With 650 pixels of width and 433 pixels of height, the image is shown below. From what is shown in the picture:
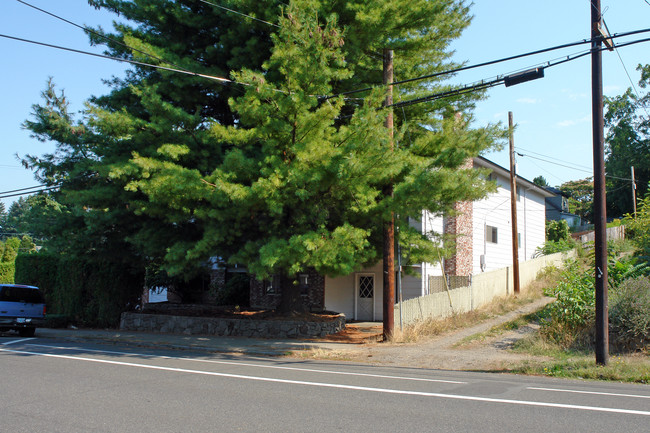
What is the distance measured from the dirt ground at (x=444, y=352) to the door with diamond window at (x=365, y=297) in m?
6.13

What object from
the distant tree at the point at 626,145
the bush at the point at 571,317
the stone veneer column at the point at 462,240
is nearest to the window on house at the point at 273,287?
the stone veneer column at the point at 462,240

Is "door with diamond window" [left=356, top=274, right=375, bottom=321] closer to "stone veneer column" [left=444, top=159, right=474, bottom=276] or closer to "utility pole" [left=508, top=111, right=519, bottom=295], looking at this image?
"stone veneer column" [left=444, top=159, right=474, bottom=276]

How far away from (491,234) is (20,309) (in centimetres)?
2063

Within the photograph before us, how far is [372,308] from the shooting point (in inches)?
885

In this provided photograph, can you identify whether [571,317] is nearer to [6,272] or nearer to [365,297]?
[365,297]

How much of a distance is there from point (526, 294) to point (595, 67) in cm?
1313

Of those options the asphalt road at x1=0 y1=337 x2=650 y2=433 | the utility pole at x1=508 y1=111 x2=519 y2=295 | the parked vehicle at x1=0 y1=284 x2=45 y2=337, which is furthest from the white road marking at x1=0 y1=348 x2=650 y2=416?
the utility pole at x1=508 y1=111 x2=519 y2=295

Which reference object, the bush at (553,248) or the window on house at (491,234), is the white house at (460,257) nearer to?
the window on house at (491,234)

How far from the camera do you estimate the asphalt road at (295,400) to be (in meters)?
6.21

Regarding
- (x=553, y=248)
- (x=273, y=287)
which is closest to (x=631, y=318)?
(x=273, y=287)

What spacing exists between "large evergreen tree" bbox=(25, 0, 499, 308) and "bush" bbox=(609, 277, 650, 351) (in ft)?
13.9

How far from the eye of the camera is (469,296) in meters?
19.4

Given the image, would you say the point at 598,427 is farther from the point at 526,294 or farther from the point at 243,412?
the point at 526,294

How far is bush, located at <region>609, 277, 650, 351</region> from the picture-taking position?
471 inches
